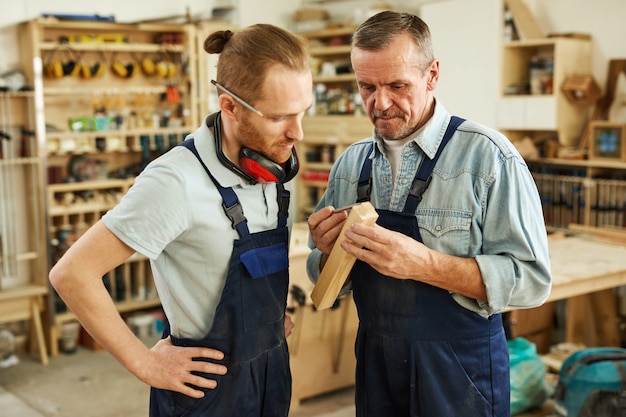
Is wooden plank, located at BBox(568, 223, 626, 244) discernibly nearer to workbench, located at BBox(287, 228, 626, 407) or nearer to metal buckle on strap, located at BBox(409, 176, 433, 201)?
workbench, located at BBox(287, 228, 626, 407)

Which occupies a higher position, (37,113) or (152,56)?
(152,56)

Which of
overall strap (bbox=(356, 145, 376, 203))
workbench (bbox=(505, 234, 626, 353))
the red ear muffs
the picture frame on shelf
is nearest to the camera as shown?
the red ear muffs

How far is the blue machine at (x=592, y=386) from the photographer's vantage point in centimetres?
351

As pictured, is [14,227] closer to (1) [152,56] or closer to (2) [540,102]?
(1) [152,56]

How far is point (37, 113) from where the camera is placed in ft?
18.9

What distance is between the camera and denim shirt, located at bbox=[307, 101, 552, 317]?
185cm

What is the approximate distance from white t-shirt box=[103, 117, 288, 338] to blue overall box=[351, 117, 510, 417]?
0.39m

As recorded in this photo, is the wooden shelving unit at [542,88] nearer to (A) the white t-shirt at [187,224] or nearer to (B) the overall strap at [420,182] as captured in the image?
(B) the overall strap at [420,182]

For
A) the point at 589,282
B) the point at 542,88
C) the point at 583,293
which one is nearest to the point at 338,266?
the point at 589,282

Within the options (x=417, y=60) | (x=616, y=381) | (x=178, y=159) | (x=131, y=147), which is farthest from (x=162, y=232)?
(x=131, y=147)

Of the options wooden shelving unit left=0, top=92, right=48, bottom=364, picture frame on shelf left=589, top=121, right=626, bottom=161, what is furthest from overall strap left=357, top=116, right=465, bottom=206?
wooden shelving unit left=0, top=92, right=48, bottom=364

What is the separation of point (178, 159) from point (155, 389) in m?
0.59

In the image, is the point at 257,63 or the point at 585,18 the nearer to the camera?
the point at 257,63

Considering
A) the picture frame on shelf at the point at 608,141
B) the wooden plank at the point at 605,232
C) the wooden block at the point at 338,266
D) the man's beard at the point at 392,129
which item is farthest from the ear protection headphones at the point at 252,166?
the picture frame on shelf at the point at 608,141
